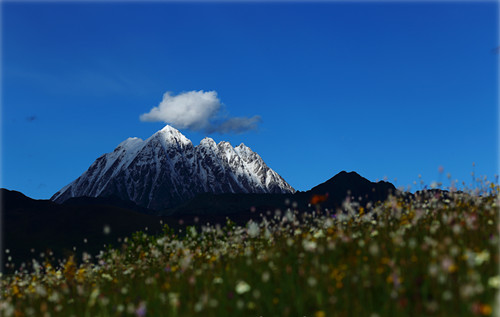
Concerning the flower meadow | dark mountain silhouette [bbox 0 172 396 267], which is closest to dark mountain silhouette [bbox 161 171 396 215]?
dark mountain silhouette [bbox 0 172 396 267]

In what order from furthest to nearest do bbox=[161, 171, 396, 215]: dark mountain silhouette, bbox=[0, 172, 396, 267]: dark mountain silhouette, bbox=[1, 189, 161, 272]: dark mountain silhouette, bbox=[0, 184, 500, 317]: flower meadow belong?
1. bbox=[161, 171, 396, 215]: dark mountain silhouette
2. bbox=[1, 189, 161, 272]: dark mountain silhouette
3. bbox=[0, 172, 396, 267]: dark mountain silhouette
4. bbox=[0, 184, 500, 317]: flower meadow

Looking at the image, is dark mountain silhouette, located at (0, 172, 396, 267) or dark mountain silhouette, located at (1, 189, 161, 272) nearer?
dark mountain silhouette, located at (0, 172, 396, 267)

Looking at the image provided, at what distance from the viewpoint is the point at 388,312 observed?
493 cm

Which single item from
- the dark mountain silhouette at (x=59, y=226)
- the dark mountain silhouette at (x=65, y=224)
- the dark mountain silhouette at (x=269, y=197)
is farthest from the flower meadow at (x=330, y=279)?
the dark mountain silhouette at (x=269, y=197)

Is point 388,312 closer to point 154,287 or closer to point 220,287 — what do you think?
point 220,287

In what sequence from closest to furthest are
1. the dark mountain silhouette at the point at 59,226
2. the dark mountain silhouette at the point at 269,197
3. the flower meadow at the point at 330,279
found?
the flower meadow at the point at 330,279 → the dark mountain silhouette at the point at 59,226 → the dark mountain silhouette at the point at 269,197

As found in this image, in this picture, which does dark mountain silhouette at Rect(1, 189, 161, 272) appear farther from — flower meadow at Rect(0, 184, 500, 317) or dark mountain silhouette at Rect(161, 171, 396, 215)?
flower meadow at Rect(0, 184, 500, 317)

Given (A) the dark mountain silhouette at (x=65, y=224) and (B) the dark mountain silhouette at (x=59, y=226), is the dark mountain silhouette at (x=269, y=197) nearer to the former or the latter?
(A) the dark mountain silhouette at (x=65, y=224)

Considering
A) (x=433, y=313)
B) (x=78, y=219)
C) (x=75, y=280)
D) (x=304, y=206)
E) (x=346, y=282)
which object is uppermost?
(x=304, y=206)

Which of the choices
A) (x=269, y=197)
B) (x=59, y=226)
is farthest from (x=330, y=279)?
(x=269, y=197)

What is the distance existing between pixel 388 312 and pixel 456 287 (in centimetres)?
90

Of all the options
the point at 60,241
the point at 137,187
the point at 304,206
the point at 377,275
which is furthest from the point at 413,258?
the point at 137,187

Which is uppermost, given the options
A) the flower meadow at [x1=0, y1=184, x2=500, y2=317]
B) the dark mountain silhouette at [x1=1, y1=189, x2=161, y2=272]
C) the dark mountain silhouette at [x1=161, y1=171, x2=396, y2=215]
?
the dark mountain silhouette at [x1=161, y1=171, x2=396, y2=215]

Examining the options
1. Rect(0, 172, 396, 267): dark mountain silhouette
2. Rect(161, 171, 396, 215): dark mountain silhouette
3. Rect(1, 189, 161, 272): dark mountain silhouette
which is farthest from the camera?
Rect(161, 171, 396, 215): dark mountain silhouette
